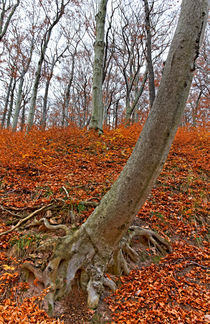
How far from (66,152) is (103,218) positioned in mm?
4580

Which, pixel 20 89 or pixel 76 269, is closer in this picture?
pixel 76 269

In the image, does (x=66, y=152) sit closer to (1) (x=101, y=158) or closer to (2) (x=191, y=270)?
(1) (x=101, y=158)

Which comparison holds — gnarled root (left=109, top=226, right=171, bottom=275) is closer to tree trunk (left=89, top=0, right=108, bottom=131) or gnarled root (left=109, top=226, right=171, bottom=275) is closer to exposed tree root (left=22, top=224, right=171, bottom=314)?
exposed tree root (left=22, top=224, right=171, bottom=314)

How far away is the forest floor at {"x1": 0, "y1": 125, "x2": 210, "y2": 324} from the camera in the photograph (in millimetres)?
2352

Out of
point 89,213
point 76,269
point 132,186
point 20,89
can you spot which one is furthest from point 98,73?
point 20,89

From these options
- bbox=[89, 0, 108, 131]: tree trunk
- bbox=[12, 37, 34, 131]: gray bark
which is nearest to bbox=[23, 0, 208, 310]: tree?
bbox=[89, 0, 108, 131]: tree trunk

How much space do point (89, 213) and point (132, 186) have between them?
171 centimetres

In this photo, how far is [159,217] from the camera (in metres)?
4.14

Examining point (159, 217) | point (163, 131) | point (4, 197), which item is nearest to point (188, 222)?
point (159, 217)

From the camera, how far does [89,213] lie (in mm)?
3598

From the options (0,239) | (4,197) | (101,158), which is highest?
(101,158)

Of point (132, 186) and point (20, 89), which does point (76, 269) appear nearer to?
point (132, 186)

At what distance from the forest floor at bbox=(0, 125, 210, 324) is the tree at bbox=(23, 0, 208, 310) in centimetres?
25

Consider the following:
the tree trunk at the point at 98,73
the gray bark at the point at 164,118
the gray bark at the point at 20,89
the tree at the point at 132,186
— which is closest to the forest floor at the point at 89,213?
the tree at the point at 132,186
